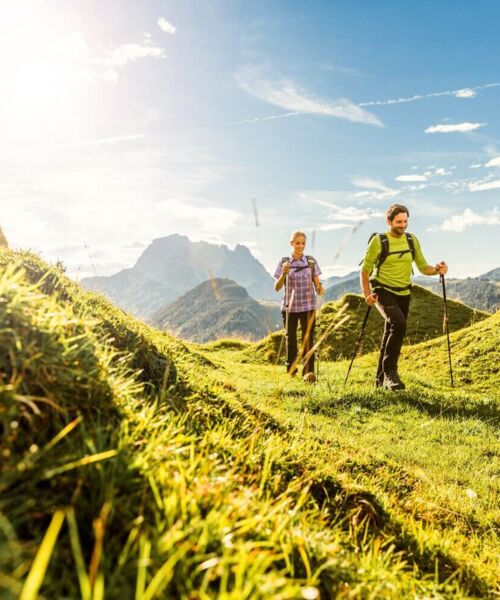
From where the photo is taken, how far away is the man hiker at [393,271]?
10.5 metres

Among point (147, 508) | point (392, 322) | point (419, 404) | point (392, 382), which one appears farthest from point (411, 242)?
point (147, 508)

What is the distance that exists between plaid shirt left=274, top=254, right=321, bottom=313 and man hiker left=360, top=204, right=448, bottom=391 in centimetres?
162

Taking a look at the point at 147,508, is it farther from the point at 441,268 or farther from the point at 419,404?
the point at 441,268

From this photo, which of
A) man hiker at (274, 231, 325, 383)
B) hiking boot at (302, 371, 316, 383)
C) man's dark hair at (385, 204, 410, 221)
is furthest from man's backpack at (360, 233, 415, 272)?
hiking boot at (302, 371, 316, 383)

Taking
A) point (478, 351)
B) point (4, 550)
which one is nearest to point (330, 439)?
point (4, 550)

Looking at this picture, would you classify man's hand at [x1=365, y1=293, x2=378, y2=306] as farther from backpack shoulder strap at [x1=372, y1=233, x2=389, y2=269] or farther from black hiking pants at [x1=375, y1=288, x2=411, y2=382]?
backpack shoulder strap at [x1=372, y1=233, x2=389, y2=269]

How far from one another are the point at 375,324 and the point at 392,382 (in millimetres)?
10963

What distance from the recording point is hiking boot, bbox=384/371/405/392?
10.8 meters

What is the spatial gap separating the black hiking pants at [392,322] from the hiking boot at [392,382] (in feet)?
0.35

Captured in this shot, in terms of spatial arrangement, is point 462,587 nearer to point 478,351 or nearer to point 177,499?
point 177,499

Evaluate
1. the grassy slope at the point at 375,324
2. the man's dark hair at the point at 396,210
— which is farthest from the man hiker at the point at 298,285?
the grassy slope at the point at 375,324

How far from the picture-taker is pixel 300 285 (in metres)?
12.0

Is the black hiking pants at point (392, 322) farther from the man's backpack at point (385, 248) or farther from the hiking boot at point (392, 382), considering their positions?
the man's backpack at point (385, 248)

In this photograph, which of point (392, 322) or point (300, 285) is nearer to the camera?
point (392, 322)
